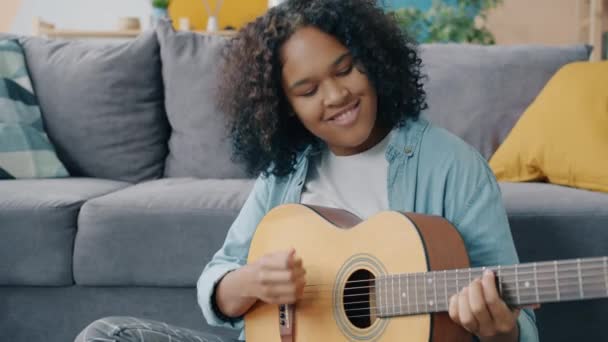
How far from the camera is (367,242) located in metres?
0.92

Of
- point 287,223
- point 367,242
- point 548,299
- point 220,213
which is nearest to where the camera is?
point 548,299

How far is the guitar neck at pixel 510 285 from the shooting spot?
660 millimetres

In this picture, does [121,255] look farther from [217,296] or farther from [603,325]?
Result: [603,325]

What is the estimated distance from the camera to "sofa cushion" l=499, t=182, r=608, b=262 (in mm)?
1346

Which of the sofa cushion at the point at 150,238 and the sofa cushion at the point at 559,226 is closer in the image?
the sofa cushion at the point at 559,226

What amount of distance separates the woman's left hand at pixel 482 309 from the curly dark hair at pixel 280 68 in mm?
392

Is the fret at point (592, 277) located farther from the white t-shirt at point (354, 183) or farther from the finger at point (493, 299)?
the white t-shirt at point (354, 183)

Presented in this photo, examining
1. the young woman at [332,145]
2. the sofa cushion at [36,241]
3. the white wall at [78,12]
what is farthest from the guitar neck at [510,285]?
the white wall at [78,12]

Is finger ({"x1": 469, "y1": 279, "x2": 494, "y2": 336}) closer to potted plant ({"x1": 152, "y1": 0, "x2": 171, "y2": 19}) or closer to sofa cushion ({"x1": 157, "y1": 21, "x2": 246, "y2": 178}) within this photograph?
sofa cushion ({"x1": 157, "y1": 21, "x2": 246, "y2": 178})

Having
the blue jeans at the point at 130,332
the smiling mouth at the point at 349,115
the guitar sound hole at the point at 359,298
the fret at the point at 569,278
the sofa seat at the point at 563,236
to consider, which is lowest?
the sofa seat at the point at 563,236

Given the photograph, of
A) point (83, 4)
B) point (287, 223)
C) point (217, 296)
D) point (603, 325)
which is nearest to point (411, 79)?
point (287, 223)

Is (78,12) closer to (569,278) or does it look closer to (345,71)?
(345,71)

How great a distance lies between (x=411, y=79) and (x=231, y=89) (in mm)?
339

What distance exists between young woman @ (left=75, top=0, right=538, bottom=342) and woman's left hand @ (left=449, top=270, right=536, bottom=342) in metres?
0.10
